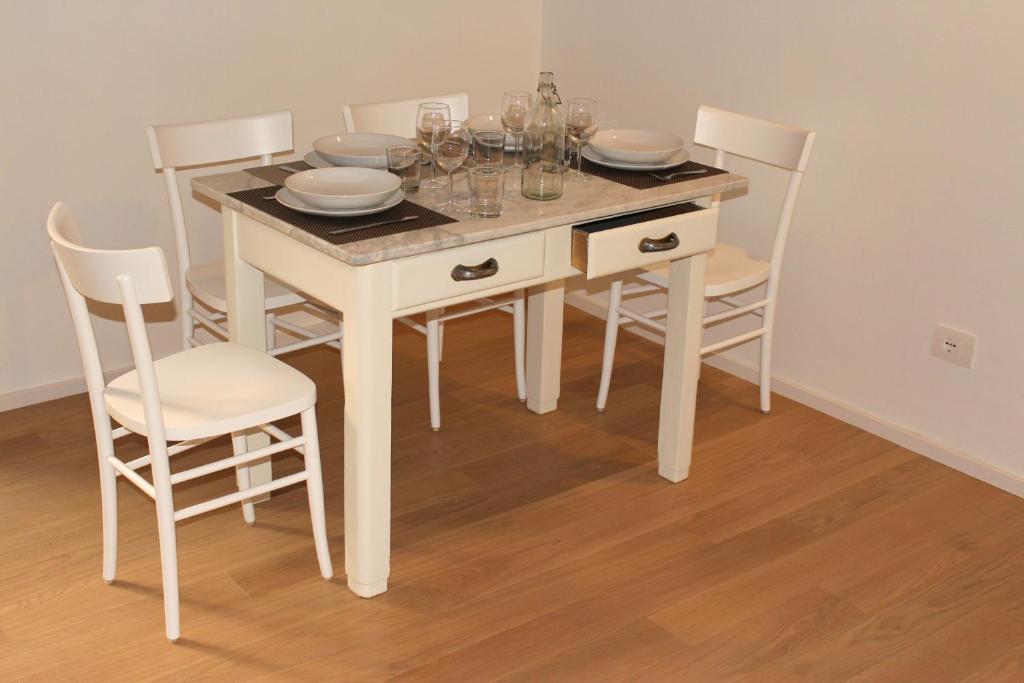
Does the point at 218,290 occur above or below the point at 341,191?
below

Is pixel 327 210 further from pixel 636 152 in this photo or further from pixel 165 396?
pixel 636 152

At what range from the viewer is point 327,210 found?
224 cm

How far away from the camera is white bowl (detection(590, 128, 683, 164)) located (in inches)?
104

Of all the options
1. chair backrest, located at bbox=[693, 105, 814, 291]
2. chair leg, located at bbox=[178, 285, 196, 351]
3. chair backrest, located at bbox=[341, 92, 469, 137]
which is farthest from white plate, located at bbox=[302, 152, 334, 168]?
chair backrest, located at bbox=[693, 105, 814, 291]

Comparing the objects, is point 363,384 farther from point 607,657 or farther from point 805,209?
point 805,209

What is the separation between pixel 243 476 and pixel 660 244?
1.07 metres

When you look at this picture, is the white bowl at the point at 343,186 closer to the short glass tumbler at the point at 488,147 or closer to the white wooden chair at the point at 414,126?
the short glass tumbler at the point at 488,147

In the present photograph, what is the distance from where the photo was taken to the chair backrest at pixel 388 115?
3.05 meters

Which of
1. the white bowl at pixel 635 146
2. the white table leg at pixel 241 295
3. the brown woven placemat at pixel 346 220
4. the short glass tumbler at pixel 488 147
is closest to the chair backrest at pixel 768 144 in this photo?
the white bowl at pixel 635 146

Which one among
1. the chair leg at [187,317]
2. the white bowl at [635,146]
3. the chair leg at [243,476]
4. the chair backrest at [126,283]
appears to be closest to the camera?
the chair backrest at [126,283]

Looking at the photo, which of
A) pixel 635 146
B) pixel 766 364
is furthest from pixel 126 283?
pixel 766 364

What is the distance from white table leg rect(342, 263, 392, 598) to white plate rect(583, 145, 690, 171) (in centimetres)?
76

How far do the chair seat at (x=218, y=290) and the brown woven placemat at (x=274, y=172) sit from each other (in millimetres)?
282

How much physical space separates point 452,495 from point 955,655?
1191 mm
